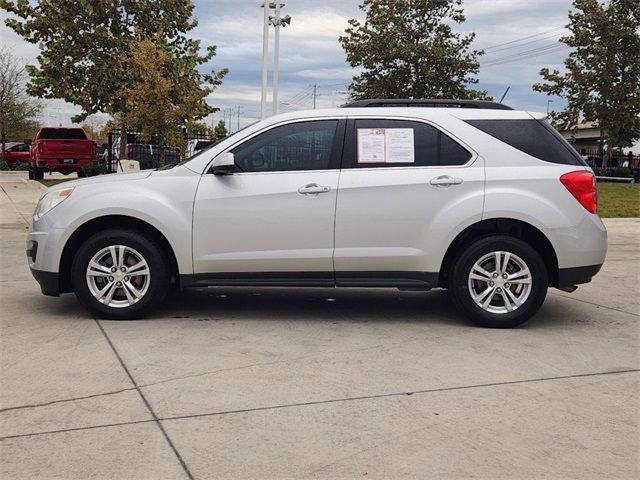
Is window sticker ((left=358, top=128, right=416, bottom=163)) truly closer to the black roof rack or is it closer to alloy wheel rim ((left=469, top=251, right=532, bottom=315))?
the black roof rack

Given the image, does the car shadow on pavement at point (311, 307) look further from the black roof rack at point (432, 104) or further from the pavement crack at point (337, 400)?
the black roof rack at point (432, 104)

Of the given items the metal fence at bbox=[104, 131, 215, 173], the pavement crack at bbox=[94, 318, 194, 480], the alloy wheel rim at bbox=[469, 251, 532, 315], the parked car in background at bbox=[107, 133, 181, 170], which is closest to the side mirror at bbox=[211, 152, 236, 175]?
the pavement crack at bbox=[94, 318, 194, 480]

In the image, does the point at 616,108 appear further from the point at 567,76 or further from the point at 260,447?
the point at 260,447

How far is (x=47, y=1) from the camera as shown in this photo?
82.2ft

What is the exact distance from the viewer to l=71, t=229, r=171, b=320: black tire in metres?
6.02

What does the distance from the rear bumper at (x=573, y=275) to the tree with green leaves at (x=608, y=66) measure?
3391 centimetres

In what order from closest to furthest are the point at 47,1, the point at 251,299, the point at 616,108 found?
the point at 251,299 < the point at 47,1 < the point at 616,108

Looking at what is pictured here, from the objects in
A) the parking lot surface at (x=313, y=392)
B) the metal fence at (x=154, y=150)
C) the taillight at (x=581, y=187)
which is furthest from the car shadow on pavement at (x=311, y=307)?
the metal fence at (x=154, y=150)

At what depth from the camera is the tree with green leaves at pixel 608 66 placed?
37.1 metres

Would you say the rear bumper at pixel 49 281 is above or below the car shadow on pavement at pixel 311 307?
above

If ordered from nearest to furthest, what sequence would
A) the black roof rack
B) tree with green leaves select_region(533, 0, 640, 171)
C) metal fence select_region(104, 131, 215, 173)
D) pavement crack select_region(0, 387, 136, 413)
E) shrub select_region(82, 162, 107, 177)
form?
pavement crack select_region(0, 387, 136, 413) < the black roof rack < shrub select_region(82, 162, 107, 177) < metal fence select_region(104, 131, 215, 173) < tree with green leaves select_region(533, 0, 640, 171)

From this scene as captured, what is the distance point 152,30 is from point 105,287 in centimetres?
2248

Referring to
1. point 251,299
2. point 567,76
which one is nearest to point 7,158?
point 567,76

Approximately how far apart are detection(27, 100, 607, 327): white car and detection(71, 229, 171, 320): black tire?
1 cm
